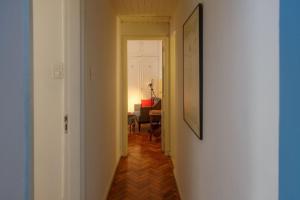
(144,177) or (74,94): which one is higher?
(74,94)

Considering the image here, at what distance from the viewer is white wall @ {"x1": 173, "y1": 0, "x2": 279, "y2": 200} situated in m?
0.85

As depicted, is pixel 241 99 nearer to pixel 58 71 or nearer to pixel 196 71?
pixel 196 71

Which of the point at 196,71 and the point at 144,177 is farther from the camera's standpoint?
the point at 144,177

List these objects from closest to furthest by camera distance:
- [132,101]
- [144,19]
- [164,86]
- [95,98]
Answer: [95,98] → [144,19] → [164,86] → [132,101]

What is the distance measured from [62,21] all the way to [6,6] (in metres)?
0.94

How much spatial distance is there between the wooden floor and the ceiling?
2.31m

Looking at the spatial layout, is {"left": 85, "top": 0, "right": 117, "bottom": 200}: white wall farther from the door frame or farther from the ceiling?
the door frame

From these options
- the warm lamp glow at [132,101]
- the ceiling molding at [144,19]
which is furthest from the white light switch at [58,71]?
the warm lamp glow at [132,101]

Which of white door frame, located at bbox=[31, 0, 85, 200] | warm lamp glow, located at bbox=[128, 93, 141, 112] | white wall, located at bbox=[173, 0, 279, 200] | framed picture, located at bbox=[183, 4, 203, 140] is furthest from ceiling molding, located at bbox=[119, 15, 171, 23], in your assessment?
warm lamp glow, located at bbox=[128, 93, 141, 112]

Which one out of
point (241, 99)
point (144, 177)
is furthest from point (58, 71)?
A: point (144, 177)

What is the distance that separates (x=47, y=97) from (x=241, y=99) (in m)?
1.43

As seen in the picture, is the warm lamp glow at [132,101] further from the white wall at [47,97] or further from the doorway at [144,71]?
the white wall at [47,97]

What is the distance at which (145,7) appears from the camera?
3.85 metres

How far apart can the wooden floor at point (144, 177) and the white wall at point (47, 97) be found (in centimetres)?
132
